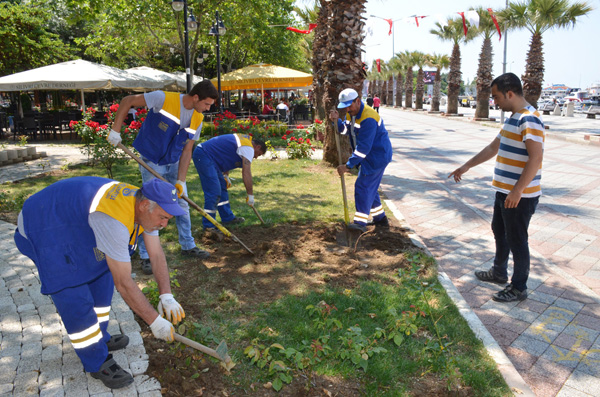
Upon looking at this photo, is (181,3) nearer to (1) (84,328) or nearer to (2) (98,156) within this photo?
(2) (98,156)

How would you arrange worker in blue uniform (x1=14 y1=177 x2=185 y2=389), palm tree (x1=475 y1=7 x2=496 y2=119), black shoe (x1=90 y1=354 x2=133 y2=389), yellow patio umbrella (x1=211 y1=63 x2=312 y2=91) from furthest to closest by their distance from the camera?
palm tree (x1=475 y1=7 x2=496 y2=119)
yellow patio umbrella (x1=211 y1=63 x2=312 y2=91)
black shoe (x1=90 y1=354 x2=133 y2=389)
worker in blue uniform (x1=14 y1=177 x2=185 y2=389)

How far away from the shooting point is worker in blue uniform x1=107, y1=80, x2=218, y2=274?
4.55 m

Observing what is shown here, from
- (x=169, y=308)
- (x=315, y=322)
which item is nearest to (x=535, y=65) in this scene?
(x=315, y=322)

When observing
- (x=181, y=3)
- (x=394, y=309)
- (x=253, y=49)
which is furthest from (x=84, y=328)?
(x=253, y=49)

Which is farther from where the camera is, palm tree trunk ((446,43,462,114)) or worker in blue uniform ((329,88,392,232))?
palm tree trunk ((446,43,462,114))

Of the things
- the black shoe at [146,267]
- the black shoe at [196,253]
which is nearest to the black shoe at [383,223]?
the black shoe at [196,253]

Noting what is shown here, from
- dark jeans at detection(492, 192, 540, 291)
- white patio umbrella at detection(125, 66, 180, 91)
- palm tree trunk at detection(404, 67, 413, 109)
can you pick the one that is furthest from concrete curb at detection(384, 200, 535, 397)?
palm tree trunk at detection(404, 67, 413, 109)

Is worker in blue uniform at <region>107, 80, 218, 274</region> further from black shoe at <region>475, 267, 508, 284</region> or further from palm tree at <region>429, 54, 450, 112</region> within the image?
palm tree at <region>429, 54, 450, 112</region>

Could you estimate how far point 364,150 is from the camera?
5535mm

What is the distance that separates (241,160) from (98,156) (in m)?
3.99

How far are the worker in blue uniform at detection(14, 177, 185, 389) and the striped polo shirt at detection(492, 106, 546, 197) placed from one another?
9.63ft

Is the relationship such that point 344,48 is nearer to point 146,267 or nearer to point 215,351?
point 146,267

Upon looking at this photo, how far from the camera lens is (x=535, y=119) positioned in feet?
12.4

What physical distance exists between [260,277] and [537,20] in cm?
2394
